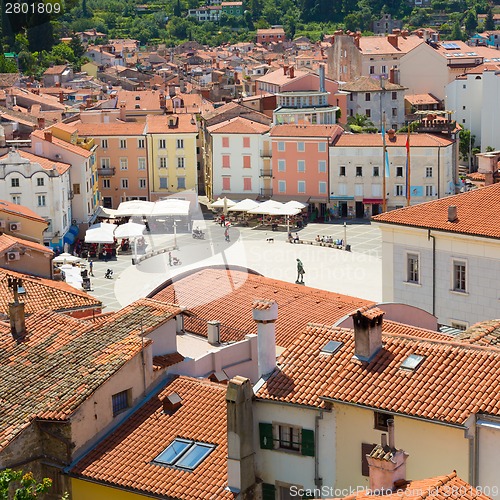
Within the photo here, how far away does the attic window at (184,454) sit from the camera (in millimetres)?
17062

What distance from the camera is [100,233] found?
59.5 meters

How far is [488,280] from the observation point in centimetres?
2797

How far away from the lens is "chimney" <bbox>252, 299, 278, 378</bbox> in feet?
57.1

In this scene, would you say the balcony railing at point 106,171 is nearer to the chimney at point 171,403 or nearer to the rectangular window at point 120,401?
the rectangular window at point 120,401

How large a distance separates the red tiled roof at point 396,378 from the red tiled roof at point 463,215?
11071 millimetres

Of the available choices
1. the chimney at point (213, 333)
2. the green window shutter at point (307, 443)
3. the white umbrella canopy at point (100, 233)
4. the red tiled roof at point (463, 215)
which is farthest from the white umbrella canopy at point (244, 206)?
the green window shutter at point (307, 443)

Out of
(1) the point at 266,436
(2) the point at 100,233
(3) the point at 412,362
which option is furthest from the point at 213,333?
(2) the point at 100,233

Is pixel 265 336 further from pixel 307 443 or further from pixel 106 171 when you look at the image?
pixel 106 171

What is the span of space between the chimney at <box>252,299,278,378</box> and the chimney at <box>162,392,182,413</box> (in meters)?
1.48

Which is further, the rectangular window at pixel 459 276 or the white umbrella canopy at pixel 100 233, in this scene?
the white umbrella canopy at pixel 100 233

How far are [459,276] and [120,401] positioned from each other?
11742 mm

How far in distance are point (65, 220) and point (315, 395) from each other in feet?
151

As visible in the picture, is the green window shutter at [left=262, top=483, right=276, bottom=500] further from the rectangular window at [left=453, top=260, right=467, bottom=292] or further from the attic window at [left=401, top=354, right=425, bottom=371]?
the rectangular window at [left=453, top=260, right=467, bottom=292]

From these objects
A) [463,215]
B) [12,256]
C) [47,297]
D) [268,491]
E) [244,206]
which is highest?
[463,215]
